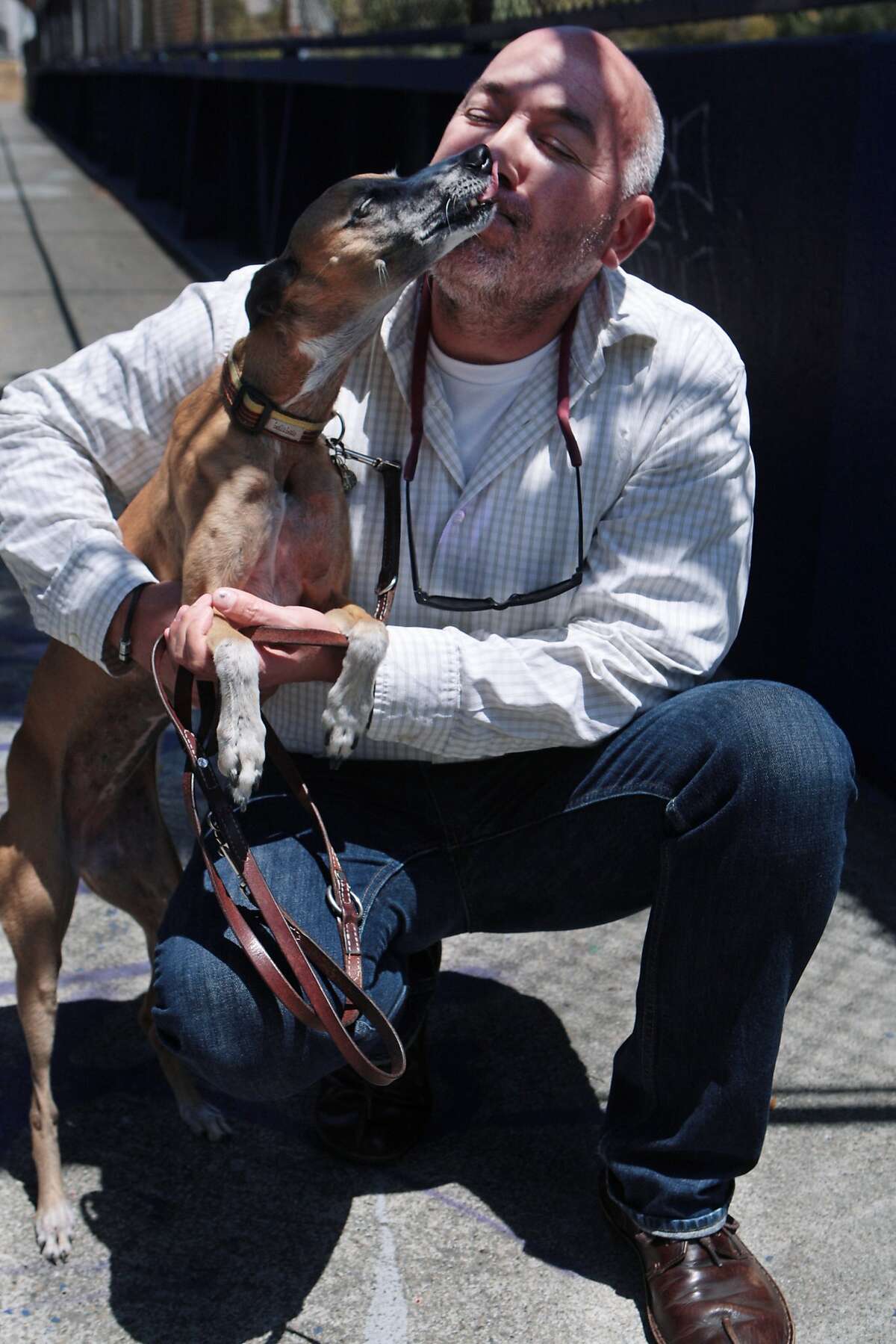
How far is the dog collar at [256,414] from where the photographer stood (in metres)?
2.49

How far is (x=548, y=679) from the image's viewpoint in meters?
2.38

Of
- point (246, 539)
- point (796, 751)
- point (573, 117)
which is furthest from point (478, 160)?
point (796, 751)

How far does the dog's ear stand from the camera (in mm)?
2500

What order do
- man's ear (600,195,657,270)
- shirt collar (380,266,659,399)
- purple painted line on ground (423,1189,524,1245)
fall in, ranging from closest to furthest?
purple painted line on ground (423,1189,524,1245) < shirt collar (380,266,659,399) < man's ear (600,195,657,270)

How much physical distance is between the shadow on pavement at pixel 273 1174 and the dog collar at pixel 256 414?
4.19ft

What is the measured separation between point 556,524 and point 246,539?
55 cm

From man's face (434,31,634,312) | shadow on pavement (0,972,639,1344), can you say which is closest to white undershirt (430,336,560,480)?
man's face (434,31,634,312)

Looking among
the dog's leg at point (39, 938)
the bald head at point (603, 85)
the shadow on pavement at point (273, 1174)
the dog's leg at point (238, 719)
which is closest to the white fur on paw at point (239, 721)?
the dog's leg at point (238, 719)

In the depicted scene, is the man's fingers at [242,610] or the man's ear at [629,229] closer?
the man's fingers at [242,610]

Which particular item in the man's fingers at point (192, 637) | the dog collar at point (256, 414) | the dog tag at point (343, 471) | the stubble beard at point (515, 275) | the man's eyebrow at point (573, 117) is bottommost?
the man's fingers at point (192, 637)

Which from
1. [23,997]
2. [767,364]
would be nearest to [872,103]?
[767,364]

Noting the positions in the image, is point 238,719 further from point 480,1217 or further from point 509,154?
point 509,154

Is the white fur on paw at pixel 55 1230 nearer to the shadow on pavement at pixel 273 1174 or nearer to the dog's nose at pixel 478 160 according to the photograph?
the shadow on pavement at pixel 273 1174

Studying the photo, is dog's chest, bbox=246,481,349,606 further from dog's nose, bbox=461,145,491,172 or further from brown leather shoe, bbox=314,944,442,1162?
brown leather shoe, bbox=314,944,442,1162
